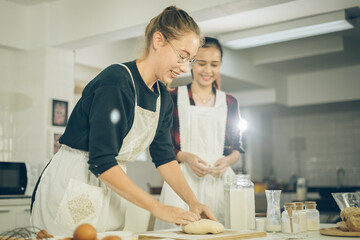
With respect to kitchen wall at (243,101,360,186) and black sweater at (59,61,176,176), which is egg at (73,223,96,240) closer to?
black sweater at (59,61,176,176)

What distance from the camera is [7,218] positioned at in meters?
3.19

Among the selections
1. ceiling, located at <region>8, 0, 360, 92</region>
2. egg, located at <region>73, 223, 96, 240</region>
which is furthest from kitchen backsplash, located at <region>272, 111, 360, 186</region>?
egg, located at <region>73, 223, 96, 240</region>

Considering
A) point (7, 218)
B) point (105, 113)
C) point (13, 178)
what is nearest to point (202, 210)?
point (105, 113)

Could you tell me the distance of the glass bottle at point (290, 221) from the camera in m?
1.46

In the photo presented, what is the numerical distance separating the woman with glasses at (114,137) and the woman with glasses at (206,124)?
0.57 metres

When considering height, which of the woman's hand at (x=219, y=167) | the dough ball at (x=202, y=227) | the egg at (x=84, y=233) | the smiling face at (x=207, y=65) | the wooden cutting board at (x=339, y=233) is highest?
the smiling face at (x=207, y=65)

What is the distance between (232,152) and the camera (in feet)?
7.59

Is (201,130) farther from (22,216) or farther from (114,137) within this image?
(22,216)

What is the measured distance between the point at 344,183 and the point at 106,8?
489cm

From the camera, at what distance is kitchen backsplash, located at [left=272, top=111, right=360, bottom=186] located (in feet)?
22.6

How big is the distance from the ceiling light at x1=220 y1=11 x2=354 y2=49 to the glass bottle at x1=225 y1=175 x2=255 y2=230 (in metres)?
2.82

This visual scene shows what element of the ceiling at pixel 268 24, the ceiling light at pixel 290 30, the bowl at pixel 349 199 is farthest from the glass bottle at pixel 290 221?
the ceiling light at pixel 290 30

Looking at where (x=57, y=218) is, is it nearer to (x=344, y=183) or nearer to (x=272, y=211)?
(x=272, y=211)

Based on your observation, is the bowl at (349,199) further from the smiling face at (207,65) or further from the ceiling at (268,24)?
the ceiling at (268,24)
